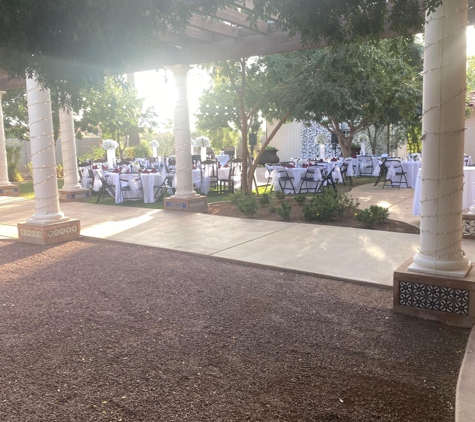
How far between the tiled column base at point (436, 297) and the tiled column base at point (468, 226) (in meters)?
2.98

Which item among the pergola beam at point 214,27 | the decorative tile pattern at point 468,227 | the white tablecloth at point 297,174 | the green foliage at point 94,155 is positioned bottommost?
the decorative tile pattern at point 468,227

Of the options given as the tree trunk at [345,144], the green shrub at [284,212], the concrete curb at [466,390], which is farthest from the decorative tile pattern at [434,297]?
the tree trunk at [345,144]

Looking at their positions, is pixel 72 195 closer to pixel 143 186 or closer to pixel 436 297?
pixel 143 186

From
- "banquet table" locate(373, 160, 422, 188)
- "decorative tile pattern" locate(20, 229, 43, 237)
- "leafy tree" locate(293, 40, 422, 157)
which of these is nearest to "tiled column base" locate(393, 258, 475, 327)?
"decorative tile pattern" locate(20, 229, 43, 237)

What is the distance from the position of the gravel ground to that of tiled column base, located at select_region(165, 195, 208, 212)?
181 inches

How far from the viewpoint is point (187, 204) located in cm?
1005

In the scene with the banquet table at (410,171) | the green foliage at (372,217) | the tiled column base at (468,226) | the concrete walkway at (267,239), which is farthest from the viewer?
the banquet table at (410,171)

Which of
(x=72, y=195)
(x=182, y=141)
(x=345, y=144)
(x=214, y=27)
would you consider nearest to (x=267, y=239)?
(x=214, y=27)

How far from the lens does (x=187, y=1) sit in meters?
2.58

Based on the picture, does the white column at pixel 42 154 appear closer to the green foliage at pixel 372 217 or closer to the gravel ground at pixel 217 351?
the gravel ground at pixel 217 351

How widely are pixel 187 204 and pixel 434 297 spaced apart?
21.9ft

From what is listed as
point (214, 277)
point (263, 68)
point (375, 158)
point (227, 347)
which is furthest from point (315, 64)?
point (375, 158)

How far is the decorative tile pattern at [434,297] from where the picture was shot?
3.87 meters

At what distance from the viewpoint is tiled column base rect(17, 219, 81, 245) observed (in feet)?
24.0
